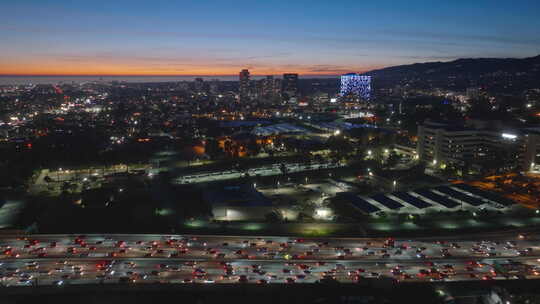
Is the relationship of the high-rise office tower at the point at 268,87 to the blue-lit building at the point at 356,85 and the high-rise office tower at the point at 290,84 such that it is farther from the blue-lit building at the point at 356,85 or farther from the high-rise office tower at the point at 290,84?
the blue-lit building at the point at 356,85

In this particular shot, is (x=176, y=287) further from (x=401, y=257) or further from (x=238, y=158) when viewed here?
(x=238, y=158)

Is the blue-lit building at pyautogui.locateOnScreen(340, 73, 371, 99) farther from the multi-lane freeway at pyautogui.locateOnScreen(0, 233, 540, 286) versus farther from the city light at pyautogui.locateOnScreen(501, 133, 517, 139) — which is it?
the multi-lane freeway at pyautogui.locateOnScreen(0, 233, 540, 286)

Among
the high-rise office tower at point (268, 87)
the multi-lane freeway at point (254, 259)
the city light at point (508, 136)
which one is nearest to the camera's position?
the multi-lane freeway at point (254, 259)

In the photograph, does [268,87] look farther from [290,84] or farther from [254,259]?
[254,259]

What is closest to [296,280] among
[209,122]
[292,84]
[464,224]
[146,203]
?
[464,224]

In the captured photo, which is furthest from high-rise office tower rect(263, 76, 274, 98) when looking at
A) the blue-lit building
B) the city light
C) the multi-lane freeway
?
the multi-lane freeway

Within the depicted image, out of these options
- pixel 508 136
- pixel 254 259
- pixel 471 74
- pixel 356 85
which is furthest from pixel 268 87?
pixel 254 259

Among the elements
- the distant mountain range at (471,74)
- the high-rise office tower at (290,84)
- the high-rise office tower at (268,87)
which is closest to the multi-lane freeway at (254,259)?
the high-rise office tower at (268,87)
